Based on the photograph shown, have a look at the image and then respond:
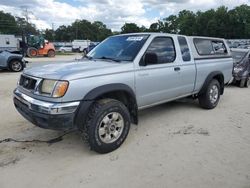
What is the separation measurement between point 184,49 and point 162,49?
2.40 feet

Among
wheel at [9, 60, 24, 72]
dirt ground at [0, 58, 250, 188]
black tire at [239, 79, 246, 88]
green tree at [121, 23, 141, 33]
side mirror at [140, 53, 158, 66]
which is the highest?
green tree at [121, 23, 141, 33]

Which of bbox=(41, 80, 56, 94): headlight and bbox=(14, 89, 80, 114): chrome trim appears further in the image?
bbox=(41, 80, 56, 94): headlight

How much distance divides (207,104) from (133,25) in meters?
88.5

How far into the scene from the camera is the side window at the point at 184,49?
535 centimetres

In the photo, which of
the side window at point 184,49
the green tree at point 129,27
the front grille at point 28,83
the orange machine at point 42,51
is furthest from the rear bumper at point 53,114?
the green tree at point 129,27

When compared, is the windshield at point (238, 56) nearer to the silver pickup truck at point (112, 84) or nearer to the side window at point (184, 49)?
the silver pickup truck at point (112, 84)

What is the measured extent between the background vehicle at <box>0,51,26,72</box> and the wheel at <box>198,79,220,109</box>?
10915 mm

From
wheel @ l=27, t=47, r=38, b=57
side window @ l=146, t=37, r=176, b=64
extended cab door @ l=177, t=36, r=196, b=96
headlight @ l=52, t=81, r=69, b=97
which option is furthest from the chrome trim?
wheel @ l=27, t=47, r=38, b=57

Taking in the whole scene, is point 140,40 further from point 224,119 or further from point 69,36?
point 69,36

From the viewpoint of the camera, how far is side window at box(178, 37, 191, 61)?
5352mm

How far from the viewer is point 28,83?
397cm

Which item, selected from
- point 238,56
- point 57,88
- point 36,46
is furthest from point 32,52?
point 57,88

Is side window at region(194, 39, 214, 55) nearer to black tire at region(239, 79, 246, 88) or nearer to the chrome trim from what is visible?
the chrome trim

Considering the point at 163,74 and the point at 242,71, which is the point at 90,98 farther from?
the point at 242,71
